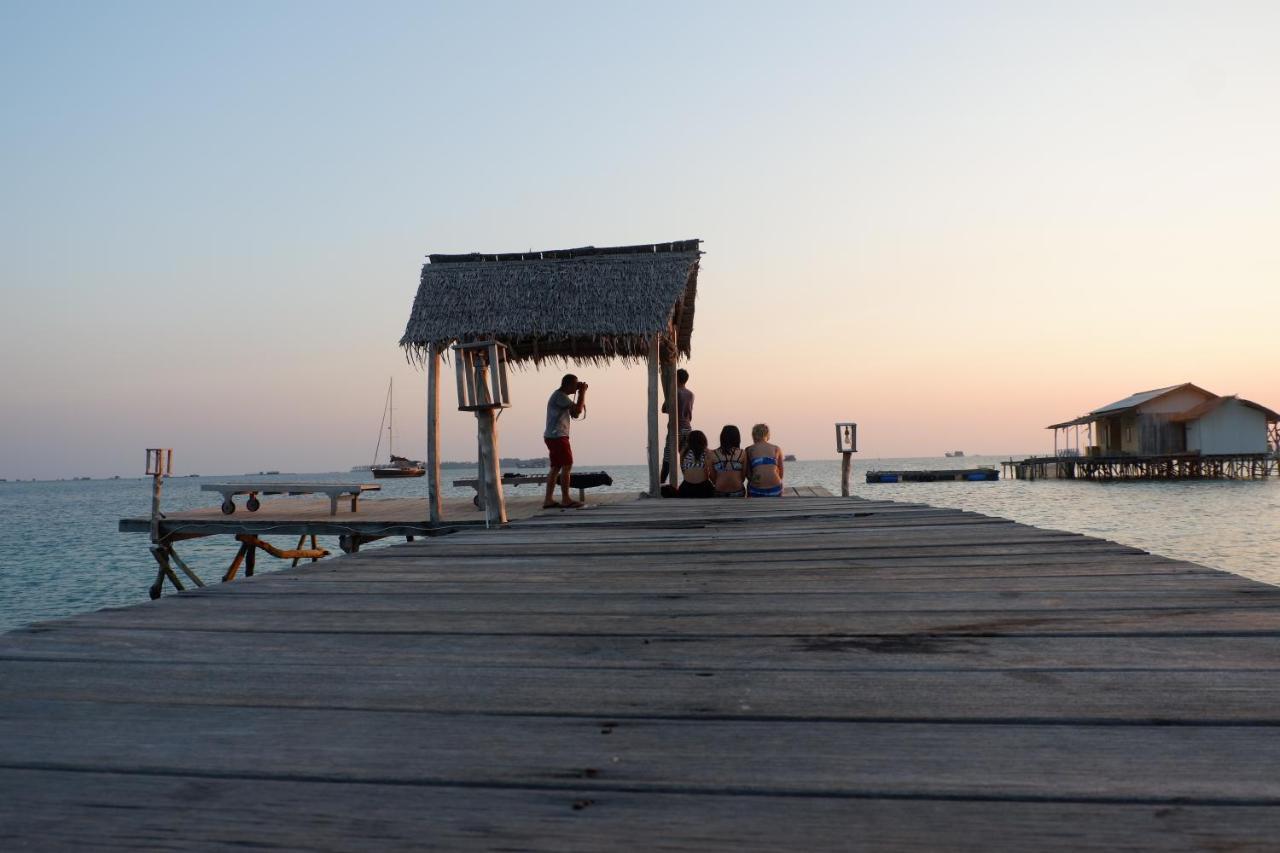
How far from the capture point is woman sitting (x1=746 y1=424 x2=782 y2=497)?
9.81 metres

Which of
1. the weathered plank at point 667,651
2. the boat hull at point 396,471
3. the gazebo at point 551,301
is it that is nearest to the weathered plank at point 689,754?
the weathered plank at point 667,651

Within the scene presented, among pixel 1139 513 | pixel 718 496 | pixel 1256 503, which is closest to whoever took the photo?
pixel 718 496

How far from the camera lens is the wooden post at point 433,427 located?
1112 centimetres

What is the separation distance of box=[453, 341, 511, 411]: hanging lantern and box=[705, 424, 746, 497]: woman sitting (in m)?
2.63

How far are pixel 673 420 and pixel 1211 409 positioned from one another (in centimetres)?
4791

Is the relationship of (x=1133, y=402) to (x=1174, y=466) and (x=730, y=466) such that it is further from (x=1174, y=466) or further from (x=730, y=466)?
(x=730, y=466)

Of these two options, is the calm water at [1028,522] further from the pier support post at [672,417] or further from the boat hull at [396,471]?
the boat hull at [396,471]

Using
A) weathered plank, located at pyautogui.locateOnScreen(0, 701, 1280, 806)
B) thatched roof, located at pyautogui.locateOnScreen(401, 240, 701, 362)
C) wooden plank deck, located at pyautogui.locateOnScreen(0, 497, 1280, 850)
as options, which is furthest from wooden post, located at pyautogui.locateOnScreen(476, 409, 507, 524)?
weathered plank, located at pyautogui.locateOnScreen(0, 701, 1280, 806)

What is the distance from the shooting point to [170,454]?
42.7 ft

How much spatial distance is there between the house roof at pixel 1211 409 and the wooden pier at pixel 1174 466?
88.4 inches

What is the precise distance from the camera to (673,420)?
47.2 feet

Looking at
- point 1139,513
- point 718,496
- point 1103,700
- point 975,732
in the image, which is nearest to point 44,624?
point 975,732

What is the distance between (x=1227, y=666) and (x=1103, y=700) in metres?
0.45

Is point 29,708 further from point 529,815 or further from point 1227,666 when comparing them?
point 1227,666
